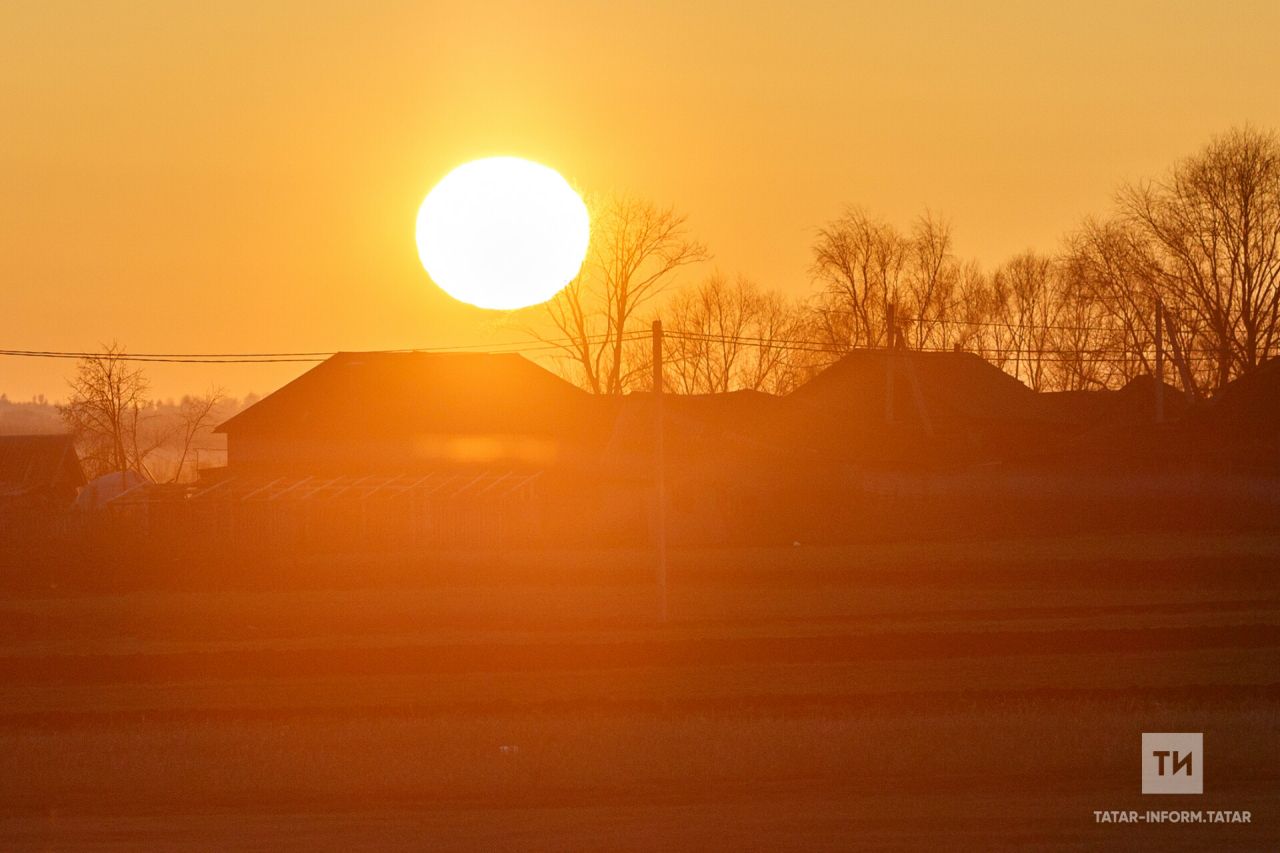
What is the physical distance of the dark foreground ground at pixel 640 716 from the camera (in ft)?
41.5

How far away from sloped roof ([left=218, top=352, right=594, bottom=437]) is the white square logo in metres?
44.3

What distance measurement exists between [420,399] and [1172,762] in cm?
4774

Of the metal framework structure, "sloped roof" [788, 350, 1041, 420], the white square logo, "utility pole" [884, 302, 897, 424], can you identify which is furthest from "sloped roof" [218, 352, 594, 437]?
the white square logo

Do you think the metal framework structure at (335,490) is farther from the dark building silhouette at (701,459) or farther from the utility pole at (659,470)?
the utility pole at (659,470)

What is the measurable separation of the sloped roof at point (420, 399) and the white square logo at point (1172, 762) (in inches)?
1743

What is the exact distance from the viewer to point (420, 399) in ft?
195

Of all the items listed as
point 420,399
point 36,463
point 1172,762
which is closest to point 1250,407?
point 420,399

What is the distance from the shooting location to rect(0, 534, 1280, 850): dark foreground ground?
12664mm

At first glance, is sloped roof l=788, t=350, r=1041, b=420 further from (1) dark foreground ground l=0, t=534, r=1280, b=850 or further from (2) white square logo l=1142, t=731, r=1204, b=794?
(2) white square logo l=1142, t=731, r=1204, b=794

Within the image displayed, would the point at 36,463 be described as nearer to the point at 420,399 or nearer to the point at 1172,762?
the point at 420,399

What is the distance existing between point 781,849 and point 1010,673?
8.90 meters

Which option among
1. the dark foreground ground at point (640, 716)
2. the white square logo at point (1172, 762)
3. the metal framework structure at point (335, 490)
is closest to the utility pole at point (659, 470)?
the dark foreground ground at point (640, 716)

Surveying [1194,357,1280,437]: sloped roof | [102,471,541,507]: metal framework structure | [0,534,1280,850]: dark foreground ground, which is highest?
[1194,357,1280,437]: sloped roof

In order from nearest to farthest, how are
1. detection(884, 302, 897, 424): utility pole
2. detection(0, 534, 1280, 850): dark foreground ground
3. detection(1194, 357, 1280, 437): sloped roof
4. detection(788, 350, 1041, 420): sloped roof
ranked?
detection(0, 534, 1280, 850): dark foreground ground
detection(1194, 357, 1280, 437): sloped roof
detection(884, 302, 897, 424): utility pole
detection(788, 350, 1041, 420): sloped roof
